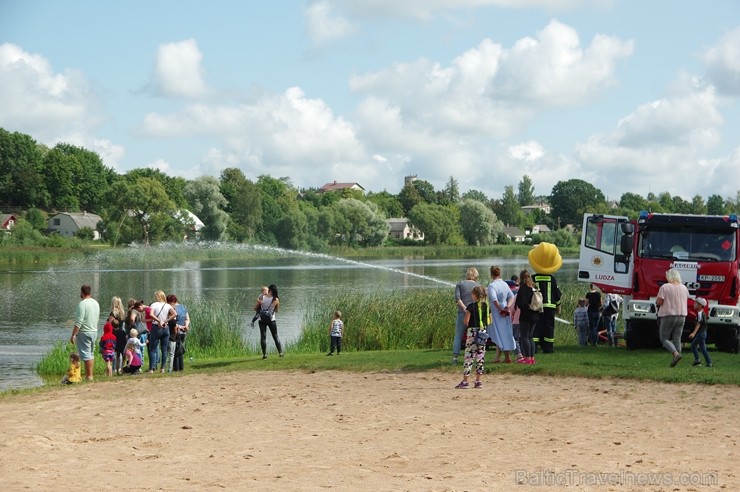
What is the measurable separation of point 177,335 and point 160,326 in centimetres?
76

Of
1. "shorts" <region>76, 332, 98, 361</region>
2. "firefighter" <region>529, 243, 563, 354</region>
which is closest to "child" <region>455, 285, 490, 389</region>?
"firefighter" <region>529, 243, 563, 354</region>

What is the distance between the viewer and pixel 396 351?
24.8m

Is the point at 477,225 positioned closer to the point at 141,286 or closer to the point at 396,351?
the point at 141,286

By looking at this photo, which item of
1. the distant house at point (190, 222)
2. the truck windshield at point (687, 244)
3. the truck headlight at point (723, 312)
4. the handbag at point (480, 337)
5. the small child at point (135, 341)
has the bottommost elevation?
the small child at point (135, 341)

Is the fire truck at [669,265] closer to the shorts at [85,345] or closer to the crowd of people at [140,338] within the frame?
the crowd of people at [140,338]

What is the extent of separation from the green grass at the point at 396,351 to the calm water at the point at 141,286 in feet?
4.09

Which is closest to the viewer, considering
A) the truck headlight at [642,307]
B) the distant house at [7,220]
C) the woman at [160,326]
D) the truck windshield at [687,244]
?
the woman at [160,326]

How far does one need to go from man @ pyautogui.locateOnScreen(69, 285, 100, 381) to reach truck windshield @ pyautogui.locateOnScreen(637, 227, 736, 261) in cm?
1210

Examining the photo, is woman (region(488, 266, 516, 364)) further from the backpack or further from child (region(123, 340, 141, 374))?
child (region(123, 340, 141, 374))

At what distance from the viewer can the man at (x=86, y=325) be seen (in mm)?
19719

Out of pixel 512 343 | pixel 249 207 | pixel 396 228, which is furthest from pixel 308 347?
pixel 396 228

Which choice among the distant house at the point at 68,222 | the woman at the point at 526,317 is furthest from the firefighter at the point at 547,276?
the distant house at the point at 68,222

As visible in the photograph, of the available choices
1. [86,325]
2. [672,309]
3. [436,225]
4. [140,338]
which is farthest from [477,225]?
[86,325]

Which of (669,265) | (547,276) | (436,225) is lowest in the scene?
(547,276)
